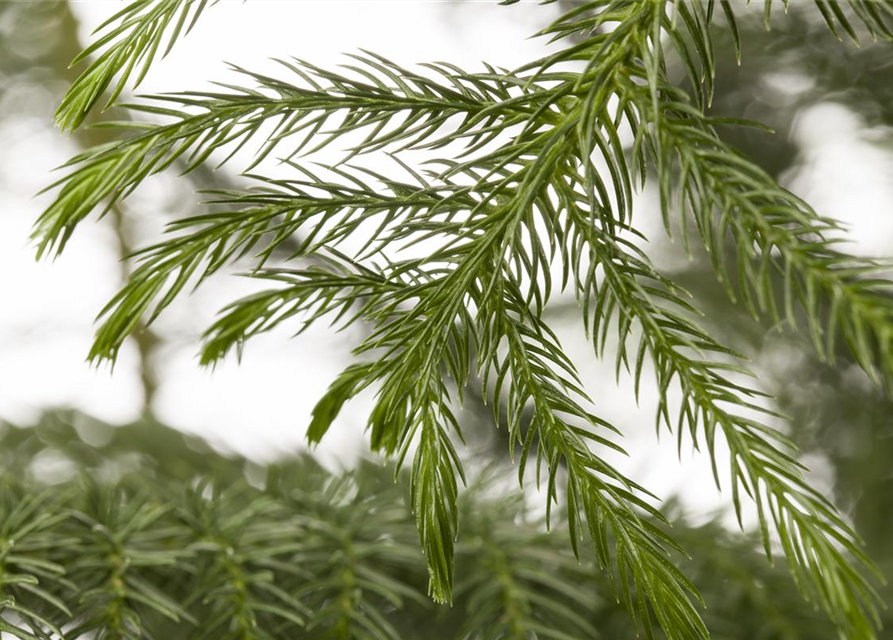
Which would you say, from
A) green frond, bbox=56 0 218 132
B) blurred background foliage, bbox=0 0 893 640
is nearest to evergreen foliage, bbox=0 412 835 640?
blurred background foliage, bbox=0 0 893 640

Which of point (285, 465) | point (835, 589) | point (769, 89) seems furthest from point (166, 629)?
point (769, 89)

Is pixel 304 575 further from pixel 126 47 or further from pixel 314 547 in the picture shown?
pixel 126 47

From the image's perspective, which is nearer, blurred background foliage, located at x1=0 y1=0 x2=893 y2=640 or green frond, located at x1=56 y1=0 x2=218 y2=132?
green frond, located at x1=56 y1=0 x2=218 y2=132

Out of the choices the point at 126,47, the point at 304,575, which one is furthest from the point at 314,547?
the point at 126,47

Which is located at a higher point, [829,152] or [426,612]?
[829,152]

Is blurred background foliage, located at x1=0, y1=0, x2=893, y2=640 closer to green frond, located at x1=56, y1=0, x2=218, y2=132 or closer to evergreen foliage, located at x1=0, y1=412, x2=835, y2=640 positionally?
Result: evergreen foliage, located at x1=0, y1=412, x2=835, y2=640

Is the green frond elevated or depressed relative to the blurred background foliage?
elevated

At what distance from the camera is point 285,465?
0.82m

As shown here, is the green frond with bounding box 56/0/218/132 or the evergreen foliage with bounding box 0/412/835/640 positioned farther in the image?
the evergreen foliage with bounding box 0/412/835/640

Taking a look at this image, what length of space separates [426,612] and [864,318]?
14.2 inches

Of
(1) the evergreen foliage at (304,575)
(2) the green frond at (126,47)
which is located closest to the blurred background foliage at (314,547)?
(1) the evergreen foliage at (304,575)

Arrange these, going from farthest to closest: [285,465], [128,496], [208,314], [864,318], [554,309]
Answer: [208,314]
[554,309]
[285,465]
[128,496]
[864,318]

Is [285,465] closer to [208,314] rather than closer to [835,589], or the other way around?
[835,589]

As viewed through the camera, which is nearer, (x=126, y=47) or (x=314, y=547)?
(x=126, y=47)
